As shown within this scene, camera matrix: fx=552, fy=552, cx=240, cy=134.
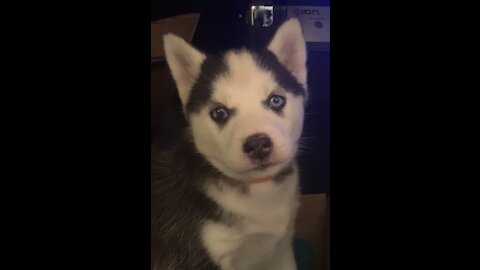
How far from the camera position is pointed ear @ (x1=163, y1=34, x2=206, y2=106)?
1.44 m

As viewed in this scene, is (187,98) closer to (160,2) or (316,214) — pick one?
(160,2)

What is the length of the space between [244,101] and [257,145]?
123mm

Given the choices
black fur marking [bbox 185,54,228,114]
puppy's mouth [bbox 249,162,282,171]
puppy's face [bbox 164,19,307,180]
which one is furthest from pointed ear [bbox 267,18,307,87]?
puppy's mouth [bbox 249,162,282,171]

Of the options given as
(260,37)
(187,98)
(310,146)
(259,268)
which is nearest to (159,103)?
(187,98)

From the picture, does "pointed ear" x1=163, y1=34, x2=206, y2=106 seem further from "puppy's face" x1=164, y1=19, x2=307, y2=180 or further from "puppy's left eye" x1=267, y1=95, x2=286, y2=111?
"puppy's left eye" x1=267, y1=95, x2=286, y2=111

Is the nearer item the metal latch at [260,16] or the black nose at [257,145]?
the black nose at [257,145]

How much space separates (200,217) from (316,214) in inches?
12.7

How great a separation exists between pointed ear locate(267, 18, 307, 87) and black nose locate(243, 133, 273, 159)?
0.71 ft

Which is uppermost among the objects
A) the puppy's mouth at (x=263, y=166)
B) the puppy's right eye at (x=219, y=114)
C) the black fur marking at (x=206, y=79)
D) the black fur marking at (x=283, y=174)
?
the black fur marking at (x=206, y=79)

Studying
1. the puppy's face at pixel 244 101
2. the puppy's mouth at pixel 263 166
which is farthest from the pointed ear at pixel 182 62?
the puppy's mouth at pixel 263 166

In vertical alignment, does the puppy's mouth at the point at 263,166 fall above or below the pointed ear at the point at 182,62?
below

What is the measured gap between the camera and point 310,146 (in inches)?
59.4

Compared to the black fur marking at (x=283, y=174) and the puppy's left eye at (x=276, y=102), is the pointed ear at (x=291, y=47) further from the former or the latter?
the black fur marking at (x=283, y=174)

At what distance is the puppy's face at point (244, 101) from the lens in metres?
1.40
